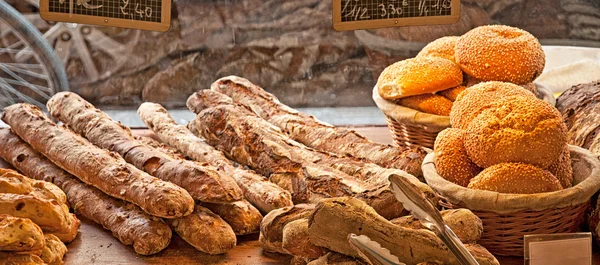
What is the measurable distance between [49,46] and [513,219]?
2193mm

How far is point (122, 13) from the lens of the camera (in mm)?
2281

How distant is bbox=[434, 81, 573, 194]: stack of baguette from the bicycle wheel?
1.93m

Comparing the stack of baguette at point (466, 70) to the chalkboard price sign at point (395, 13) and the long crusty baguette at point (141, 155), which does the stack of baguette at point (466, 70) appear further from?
the long crusty baguette at point (141, 155)

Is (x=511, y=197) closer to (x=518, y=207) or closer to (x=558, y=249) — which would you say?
(x=518, y=207)

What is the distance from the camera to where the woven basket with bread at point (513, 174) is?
193 cm

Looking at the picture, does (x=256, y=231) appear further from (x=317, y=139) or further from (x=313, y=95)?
(x=313, y=95)

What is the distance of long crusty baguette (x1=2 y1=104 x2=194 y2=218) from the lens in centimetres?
208

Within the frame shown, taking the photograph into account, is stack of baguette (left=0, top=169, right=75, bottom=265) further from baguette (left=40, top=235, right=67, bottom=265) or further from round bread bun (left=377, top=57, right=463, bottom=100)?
round bread bun (left=377, top=57, right=463, bottom=100)

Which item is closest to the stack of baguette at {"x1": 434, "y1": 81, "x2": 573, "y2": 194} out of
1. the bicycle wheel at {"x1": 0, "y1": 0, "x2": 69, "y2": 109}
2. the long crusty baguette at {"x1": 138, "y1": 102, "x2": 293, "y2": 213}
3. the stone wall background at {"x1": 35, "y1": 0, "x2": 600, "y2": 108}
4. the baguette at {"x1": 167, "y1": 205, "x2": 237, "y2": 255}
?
the long crusty baguette at {"x1": 138, "y1": 102, "x2": 293, "y2": 213}

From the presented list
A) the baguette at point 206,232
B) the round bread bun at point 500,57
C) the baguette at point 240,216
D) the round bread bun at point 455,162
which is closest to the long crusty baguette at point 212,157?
the baguette at point 240,216

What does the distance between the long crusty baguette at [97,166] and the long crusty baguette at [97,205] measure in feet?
0.13

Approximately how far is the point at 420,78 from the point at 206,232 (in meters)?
0.91

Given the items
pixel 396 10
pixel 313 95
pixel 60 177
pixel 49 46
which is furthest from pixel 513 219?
pixel 49 46

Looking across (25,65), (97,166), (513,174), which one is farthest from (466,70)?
(25,65)
